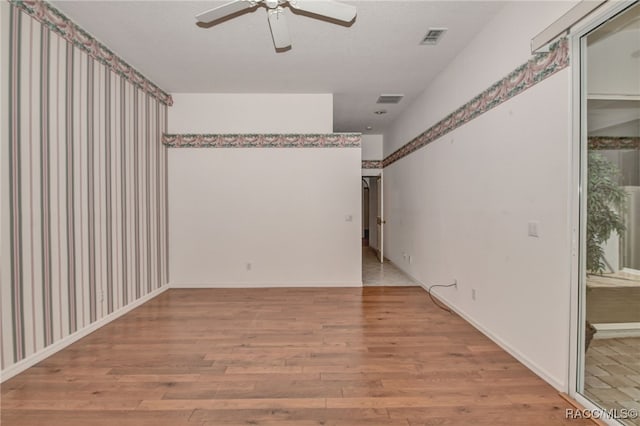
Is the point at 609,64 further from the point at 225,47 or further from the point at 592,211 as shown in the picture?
the point at 225,47

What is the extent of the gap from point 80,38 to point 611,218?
4.51 meters

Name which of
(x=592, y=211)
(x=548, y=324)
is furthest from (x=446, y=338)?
(x=592, y=211)

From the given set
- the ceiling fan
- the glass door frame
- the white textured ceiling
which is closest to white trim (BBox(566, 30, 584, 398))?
the glass door frame

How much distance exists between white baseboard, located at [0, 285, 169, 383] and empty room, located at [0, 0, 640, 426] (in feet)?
0.07

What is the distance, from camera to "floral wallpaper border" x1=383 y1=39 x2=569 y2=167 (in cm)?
213

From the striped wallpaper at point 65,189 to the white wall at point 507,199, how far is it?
382 centimetres

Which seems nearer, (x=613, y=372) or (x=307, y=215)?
(x=613, y=372)

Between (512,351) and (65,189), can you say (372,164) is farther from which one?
(65,189)

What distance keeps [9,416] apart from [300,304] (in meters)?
2.67

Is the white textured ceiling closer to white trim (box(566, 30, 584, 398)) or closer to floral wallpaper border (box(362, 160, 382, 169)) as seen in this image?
white trim (box(566, 30, 584, 398))

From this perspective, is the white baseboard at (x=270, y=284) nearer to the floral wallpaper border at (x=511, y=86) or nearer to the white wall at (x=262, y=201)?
the white wall at (x=262, y=201)

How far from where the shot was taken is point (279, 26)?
2.48 metres

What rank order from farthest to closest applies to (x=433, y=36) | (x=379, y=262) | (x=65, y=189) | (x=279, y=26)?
(x=379, y=262), (x=433, y=36), (x=65, y=189), (x=279, y=26)

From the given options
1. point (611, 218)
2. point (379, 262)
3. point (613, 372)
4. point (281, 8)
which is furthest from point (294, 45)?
point (379, 262)
